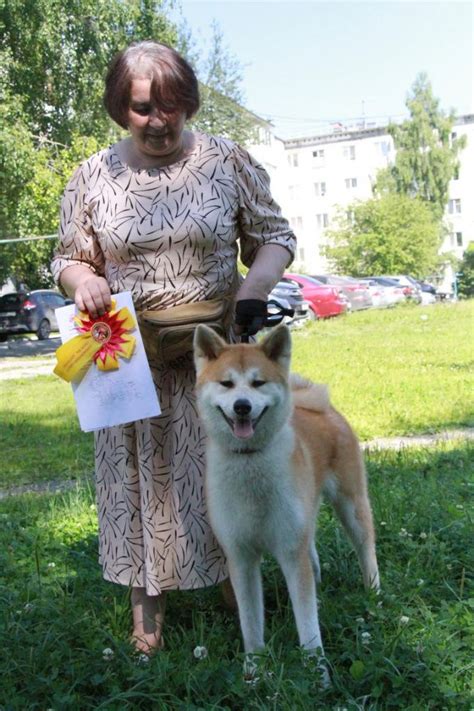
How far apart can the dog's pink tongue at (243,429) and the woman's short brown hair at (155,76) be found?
1205 millimetres

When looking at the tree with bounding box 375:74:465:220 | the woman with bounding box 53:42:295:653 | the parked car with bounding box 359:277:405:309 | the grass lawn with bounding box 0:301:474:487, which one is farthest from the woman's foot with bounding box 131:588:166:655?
the tree with bounding box 375:74:465:220

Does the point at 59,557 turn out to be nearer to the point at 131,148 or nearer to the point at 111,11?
the point at 131,148

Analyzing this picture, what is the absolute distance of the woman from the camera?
3.15m

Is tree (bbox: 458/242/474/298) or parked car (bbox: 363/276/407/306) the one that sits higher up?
parked car (bbox: 363/276/407/306)

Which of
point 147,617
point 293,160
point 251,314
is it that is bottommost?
point 147,617

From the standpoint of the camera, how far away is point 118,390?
3.21 m

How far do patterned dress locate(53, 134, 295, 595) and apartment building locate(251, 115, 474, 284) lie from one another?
7661 centimetres

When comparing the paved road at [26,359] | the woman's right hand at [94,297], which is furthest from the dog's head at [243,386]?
the paved road at [26,359]

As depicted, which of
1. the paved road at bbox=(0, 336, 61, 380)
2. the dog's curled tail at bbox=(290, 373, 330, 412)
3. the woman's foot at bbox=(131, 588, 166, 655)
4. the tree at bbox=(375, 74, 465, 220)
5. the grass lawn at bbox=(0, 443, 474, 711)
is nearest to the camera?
the grass lawn at bbox=(0, 443, 474, 711)

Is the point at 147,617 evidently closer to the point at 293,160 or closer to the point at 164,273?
the point at 164,273

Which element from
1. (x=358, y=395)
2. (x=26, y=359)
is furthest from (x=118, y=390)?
(x=26, y=359)

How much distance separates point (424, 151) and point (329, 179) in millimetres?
19902

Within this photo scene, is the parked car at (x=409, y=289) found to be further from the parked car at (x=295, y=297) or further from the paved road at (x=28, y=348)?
the paved road at (x=28, y=348)

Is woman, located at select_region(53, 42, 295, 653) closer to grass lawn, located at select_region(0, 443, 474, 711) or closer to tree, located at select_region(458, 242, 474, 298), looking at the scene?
grass lawn, located at select_region(0, 443, 474, 711)
